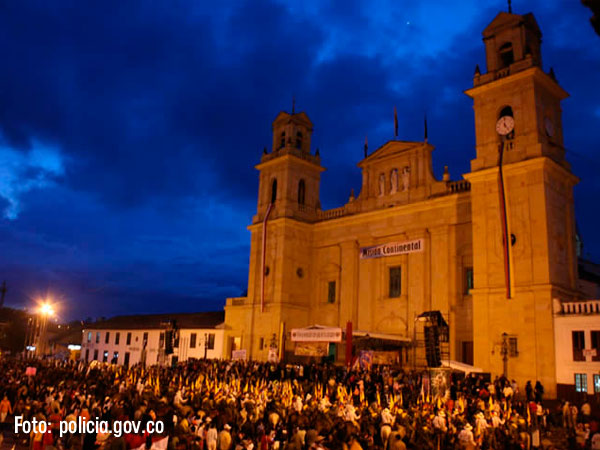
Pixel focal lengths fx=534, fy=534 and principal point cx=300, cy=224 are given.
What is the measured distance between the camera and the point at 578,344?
22.7 metres

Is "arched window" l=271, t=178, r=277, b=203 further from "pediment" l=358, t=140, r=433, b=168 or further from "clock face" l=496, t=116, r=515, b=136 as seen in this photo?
"clock face" l=496, t=116, r=515, b=136

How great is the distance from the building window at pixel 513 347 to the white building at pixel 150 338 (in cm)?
2248

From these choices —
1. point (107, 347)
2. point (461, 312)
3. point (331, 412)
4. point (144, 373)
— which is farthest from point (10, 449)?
point (107, 347)

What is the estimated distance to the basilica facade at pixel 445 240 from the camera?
2528 centimetres

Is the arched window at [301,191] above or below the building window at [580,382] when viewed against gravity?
above

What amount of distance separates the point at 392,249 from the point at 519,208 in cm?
988

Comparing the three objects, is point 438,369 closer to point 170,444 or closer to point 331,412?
point 331,412

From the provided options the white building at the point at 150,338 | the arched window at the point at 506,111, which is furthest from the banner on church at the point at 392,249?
the white building at the point at 150,338

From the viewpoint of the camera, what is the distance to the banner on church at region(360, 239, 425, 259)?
33094mm

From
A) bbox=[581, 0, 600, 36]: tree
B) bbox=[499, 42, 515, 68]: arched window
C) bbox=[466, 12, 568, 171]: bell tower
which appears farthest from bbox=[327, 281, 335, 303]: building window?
bbox=[581, 0, 600, 36]: tree

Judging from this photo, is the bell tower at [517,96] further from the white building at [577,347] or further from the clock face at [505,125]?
the white building at [577,347]

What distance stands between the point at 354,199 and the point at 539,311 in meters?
16.9

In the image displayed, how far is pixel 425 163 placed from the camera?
33844 mm

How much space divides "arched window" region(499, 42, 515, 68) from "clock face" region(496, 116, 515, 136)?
11.1 feet
